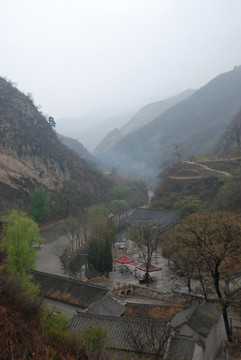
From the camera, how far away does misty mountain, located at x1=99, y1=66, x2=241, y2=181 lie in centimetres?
11206

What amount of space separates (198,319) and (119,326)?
3741 mm

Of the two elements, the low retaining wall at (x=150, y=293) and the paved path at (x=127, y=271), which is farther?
the paved path at (x=127, y=271)

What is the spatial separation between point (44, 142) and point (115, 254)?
37.3 meters

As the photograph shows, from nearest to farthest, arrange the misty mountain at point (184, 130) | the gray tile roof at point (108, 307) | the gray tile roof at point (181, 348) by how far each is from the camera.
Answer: the gray tile roof at point (181, 348) < the gray tile roof at point (108, 307) < the misty mountain at point (184, 130)

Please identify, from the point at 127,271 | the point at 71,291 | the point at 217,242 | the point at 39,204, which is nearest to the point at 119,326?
the point at 217,242

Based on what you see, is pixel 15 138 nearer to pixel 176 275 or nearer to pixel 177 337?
pixel 176 275

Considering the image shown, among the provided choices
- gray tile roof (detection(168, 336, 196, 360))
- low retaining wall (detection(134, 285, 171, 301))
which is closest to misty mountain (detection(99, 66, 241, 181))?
low retaining wall (detection(134, 285, 171, 301))

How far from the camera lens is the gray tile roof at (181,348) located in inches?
453

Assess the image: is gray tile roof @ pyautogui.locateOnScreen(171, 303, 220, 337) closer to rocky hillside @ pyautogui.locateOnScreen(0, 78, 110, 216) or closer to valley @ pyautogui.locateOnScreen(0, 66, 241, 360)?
valley @ pyautogui.locateOnScreen(0, 66, 241, 360)

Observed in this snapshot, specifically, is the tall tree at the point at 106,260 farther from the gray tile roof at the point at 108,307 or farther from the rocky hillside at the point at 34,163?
the rocky hillside at the point at 34,163

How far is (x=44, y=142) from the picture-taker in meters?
63.7

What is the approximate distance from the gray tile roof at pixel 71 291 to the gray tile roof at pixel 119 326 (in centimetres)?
400

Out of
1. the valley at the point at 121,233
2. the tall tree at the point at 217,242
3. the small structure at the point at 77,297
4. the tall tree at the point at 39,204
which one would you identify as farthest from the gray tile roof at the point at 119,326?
the tall tree at the point at 39,204

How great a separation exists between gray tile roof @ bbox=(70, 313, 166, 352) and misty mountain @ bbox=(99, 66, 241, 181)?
299 ft
